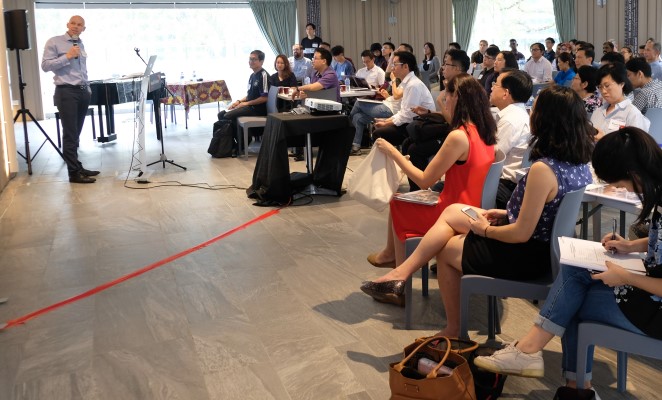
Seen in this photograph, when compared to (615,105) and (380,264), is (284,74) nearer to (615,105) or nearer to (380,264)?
(615,105)

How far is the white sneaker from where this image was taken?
2.33 metres

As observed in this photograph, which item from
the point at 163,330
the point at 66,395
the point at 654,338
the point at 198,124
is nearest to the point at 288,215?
the point at 163,330

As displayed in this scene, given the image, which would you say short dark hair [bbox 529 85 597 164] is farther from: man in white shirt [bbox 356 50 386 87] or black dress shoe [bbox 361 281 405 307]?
man in white shirt [bbox 356 50 386 87]

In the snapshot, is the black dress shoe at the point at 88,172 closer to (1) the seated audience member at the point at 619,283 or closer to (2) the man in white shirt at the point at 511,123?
(2) the man in white shirt at the point at 511,123

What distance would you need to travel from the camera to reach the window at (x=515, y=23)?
13.8 metres

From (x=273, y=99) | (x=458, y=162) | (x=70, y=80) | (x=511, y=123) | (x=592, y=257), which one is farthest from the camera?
(x=273, y=99)

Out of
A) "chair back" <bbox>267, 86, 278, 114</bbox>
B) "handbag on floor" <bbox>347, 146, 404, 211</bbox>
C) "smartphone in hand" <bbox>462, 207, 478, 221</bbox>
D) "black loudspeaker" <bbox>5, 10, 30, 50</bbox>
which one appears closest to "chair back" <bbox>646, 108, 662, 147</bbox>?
"handbag on floor" <bbox>347, 146, 404, 211</bbox>

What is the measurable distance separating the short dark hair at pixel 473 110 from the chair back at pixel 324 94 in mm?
4179

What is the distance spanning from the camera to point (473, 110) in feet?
10.5

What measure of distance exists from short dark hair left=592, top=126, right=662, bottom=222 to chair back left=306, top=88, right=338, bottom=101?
5386 millimetres

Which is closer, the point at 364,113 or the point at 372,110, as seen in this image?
the point at 372,110

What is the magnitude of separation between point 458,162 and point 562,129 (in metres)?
0.65

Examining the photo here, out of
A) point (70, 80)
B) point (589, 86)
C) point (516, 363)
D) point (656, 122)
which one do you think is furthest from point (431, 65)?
point (516, 363)

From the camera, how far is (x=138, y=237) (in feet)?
16.2
